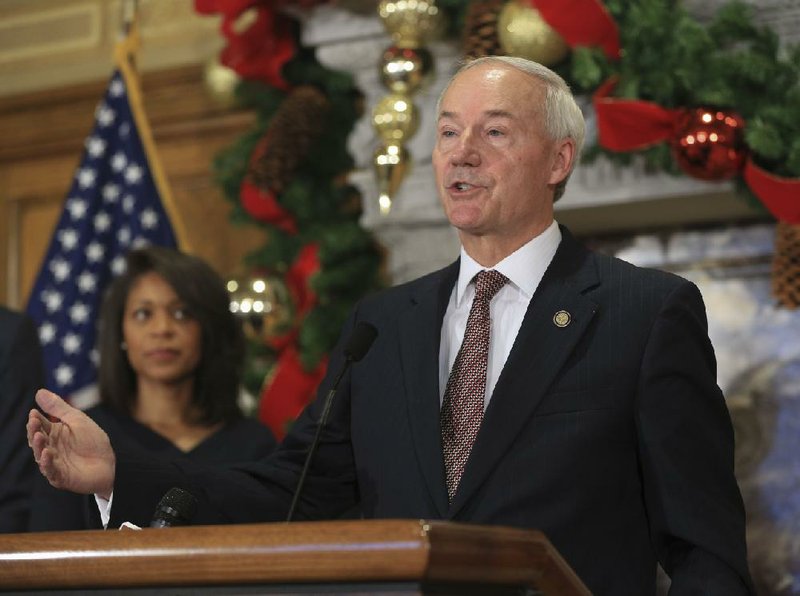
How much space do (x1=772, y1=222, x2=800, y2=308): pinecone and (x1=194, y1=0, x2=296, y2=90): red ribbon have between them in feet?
5.35

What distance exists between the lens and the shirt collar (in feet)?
7.91

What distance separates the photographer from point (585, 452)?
2.18m

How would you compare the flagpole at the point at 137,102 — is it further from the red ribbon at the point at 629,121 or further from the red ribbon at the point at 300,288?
the red ribbon at the point at 629,121

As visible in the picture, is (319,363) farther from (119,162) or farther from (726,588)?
(726,588)

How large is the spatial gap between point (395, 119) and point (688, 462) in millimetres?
1968

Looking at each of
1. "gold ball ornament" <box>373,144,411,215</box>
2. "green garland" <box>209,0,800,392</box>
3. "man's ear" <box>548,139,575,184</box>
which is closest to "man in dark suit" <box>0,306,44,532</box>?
"green garland" <box>209,0,800,392</box>

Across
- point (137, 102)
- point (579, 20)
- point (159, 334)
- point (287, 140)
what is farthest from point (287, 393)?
point (579, 20)

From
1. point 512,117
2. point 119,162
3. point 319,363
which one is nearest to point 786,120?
point 512,117

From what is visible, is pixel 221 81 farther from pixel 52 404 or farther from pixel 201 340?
pixel 52 404

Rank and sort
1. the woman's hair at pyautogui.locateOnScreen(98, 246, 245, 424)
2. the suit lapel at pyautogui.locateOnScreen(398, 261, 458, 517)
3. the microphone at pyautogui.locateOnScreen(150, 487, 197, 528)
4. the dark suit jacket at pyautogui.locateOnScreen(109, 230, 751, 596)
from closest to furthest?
the microphone at pyautogui.locateOnScreen(150, 487, 197, 528) < the dark suit jacket at pyautogui.locateOnScreen(109, 230, 751, 596) < the suit lapel at pyautogui.locateOnScreen(398, 261, 458, 517) < the woman's hair at pyautogui.locateOnScreen(98, 246, 245, 424)

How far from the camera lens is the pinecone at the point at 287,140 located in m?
4.27

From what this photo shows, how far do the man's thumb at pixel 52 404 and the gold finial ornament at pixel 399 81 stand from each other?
73.2 inches

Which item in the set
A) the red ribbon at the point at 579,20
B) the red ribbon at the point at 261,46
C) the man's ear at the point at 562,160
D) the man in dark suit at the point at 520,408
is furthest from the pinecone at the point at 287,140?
the man's ear at the point at 562,160

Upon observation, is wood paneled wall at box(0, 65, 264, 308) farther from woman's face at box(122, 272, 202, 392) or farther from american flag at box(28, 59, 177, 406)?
woman's face at box(122, 272, 202, 392)
